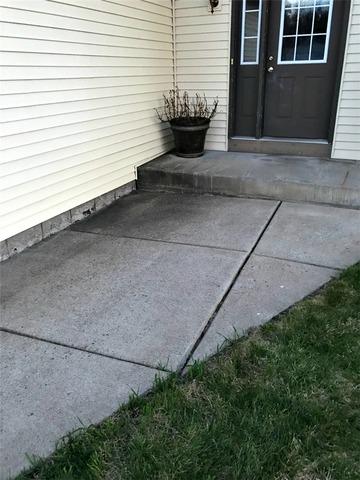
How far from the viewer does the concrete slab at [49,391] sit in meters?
1.58

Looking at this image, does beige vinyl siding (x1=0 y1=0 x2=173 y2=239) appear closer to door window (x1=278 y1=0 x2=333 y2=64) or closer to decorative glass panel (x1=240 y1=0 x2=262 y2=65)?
decorative glass panel (x1=240 y1=0 x2=262 y2=65)

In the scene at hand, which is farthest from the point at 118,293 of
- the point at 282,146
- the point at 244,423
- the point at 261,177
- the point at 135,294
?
the point at 282,146

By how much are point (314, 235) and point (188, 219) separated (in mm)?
1080

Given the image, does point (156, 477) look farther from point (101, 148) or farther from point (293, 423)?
point (101, 148)

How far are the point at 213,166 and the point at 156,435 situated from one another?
11.3ft

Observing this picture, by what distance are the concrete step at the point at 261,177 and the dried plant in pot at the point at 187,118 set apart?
141 millimetres

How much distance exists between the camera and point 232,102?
520cm

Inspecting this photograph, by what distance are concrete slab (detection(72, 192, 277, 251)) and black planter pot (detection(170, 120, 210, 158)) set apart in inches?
30.9

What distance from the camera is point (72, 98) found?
3492 millimetres

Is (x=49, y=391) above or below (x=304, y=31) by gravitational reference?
below

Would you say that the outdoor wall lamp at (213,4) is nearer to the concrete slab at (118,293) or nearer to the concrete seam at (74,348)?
the concrete slab at (118,293)

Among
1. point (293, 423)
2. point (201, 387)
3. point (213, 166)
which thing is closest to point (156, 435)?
point (201, 387)

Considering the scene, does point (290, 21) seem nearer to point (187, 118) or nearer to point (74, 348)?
point (187, 118)

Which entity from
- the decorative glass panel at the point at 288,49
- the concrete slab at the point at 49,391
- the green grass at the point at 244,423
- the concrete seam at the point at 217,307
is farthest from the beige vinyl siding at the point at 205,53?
the concrete slab at the point at 49,391
